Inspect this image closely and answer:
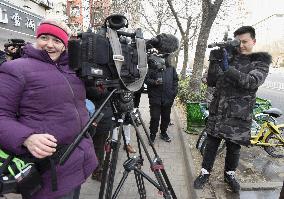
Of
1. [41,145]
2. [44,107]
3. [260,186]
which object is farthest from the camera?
[260,186]

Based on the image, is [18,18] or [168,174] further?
[18,18]

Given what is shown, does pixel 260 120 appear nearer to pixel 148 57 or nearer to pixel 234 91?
pixel 234 91

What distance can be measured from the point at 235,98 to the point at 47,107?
2.43 metres

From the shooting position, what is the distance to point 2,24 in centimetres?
899

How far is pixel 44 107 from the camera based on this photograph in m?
2.07

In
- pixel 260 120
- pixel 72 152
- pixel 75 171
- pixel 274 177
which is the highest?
pixel 72 152

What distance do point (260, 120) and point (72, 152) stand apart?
4721 mm

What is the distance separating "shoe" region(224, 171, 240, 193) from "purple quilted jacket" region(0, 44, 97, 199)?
7.77ft

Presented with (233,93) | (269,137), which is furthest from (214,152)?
(269,137)

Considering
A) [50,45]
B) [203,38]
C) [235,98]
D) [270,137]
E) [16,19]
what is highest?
[16,19]

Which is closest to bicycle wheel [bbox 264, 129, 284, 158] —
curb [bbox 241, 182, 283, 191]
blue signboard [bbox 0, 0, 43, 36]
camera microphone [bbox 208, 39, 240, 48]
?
curb [bbox 241, 182, 283, 191]

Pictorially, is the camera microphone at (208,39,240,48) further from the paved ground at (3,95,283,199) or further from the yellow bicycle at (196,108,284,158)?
the yellow bicycle at (196,108,284,158)

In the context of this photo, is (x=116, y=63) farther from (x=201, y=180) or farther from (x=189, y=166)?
(x=189, y=166)

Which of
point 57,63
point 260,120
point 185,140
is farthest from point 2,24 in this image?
point 57,63
